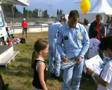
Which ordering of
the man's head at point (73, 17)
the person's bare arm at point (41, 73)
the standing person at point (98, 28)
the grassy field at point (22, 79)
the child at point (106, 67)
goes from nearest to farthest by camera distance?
the child at point (106, 67) → the person's bare arm at point (41, 73) → the man's head at point (73, 17) → the grassy field at point (22, 79) → the standing person at point (98, 28)

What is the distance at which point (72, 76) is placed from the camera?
7898 millimetres

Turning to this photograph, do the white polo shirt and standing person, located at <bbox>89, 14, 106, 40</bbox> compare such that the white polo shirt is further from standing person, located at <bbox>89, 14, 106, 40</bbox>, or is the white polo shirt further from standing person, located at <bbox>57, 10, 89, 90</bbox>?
standing person, located at <bbox>89, 14, 106, 40</bbox>

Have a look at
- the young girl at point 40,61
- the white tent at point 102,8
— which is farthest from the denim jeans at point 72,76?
the white tent at point 102,8

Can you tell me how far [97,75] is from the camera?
4.86 metres

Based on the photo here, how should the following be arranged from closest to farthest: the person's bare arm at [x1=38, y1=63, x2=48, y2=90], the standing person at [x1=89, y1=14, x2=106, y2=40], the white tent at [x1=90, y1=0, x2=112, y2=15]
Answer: the person's bare arm at [x1=38, y1=63, x2=48, y2=90] < the standing person at [x1=89, y1=14, x2=106, y2=40] < the white tent at [x1=90, y1=0, x2=112, y2=15]

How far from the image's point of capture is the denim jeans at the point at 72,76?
7.76 metres

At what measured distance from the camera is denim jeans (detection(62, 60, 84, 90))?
305 inches

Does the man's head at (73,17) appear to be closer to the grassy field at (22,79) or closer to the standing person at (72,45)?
the standing person at (72,45)

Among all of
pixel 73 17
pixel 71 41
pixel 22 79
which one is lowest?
pixel 22 79

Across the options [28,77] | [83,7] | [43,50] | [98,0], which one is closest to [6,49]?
[28,77]

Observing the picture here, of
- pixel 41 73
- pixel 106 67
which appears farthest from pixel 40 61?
pixel 106 67

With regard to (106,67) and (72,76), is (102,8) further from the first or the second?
(106,67)

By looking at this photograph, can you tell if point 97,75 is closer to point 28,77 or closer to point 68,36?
point 68,36

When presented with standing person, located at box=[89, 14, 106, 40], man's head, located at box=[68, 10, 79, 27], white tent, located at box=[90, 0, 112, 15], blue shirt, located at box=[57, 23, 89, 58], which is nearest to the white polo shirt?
man's head, located at box=[68, 10, 79, 27]
